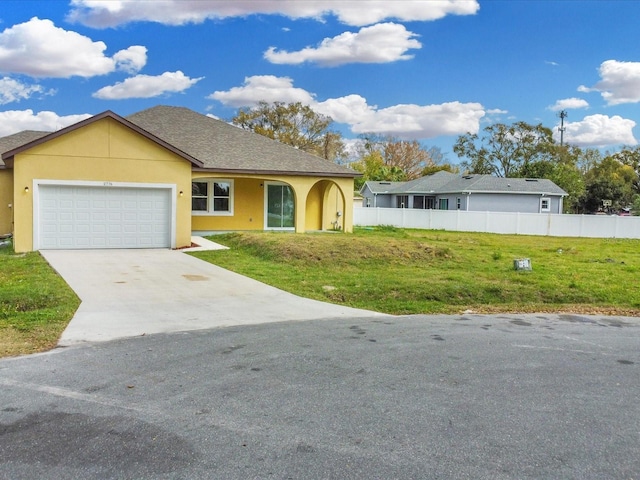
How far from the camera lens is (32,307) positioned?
8.97 meters

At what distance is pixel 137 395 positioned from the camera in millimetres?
4973

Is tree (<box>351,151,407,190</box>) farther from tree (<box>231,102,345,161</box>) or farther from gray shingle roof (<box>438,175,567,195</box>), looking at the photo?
gray shingle roof (<box>438,175,567,195</box>)

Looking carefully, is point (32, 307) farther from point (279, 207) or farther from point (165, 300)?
point (279, 207)

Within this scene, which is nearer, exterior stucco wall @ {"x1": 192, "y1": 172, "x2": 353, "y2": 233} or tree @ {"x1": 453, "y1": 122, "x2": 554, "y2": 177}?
exterior stucco wall @ {"x1": 192, "y1": 172, "x2": 353, "y2": 233}

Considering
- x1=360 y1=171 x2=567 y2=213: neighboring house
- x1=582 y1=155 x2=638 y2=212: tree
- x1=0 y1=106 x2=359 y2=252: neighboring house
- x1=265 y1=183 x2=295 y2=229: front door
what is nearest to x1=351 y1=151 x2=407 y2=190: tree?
x1=360 y1=171 x2=567 y2=213: neighboring house

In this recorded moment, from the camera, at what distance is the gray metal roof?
4019cm

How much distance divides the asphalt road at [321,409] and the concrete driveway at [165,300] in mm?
882

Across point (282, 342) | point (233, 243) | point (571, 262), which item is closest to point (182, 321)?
point (282, 342)

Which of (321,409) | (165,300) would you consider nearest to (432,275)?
(165,300)

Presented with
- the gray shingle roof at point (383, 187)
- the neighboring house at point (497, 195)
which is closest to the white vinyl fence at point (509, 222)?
the neighboring house at point (497, 195)

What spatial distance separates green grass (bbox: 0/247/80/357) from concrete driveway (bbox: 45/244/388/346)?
212 millimetres

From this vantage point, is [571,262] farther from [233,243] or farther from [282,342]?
[282,342]

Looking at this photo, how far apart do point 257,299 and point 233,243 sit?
911 centimetres

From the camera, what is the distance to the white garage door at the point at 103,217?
673 inches
